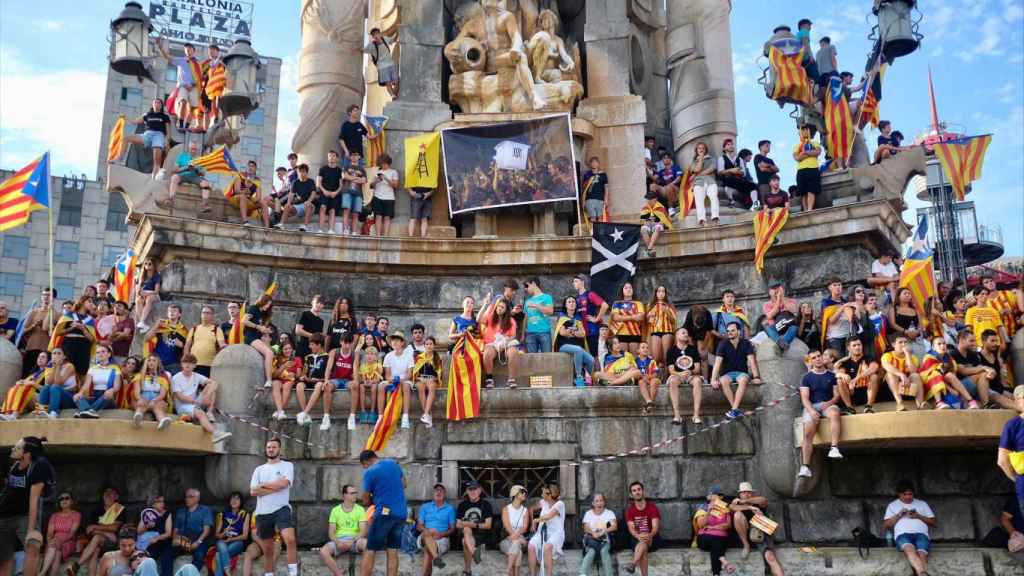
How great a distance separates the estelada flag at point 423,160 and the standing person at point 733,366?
7441mm

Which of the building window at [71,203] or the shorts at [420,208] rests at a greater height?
the building window at [71,203]

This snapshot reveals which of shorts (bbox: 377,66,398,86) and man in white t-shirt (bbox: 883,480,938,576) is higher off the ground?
shorts (bbox: 377,66,398,86)

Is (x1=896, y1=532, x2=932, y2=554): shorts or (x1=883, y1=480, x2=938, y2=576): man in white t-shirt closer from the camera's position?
(x1=883, y1=480, x2=938, y2=576): man in white t-shirt

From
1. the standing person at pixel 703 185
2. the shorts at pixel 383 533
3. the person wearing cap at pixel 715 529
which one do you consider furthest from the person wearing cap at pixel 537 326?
the shorts at pixel 383 533

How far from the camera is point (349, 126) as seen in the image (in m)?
19.6

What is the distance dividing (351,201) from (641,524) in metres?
8.70

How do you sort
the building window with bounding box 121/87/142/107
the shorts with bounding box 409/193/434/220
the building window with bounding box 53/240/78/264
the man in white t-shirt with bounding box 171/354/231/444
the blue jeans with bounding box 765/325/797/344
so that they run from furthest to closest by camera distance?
the building window with bounding box 121/87/142/107 → the building window with bounding box 53/240/78/264 → the shorts with bounding box 409/193/434/220 → the blue jeans with bounding box 765/325/797/344 → the man in white t-shirt with bounding box 171/354/231/444

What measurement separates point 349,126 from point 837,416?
10.7 m

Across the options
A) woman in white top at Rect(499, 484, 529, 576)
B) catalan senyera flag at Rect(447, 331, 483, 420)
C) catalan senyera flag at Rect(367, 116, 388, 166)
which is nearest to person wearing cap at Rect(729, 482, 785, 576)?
woman in white top at Rect(499, 484, 529, 576)

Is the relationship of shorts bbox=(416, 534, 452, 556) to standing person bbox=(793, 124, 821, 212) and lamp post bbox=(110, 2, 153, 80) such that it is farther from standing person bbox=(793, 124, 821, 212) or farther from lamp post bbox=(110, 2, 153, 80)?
lamp post bbox=(110, 2, 153, 80)

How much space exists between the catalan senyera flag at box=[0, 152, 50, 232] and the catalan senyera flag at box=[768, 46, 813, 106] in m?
12.6

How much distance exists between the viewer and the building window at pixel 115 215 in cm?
5909

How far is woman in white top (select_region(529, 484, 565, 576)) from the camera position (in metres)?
12.0

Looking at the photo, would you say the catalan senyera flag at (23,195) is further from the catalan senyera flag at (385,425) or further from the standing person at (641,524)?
the standing person at (641,524)
